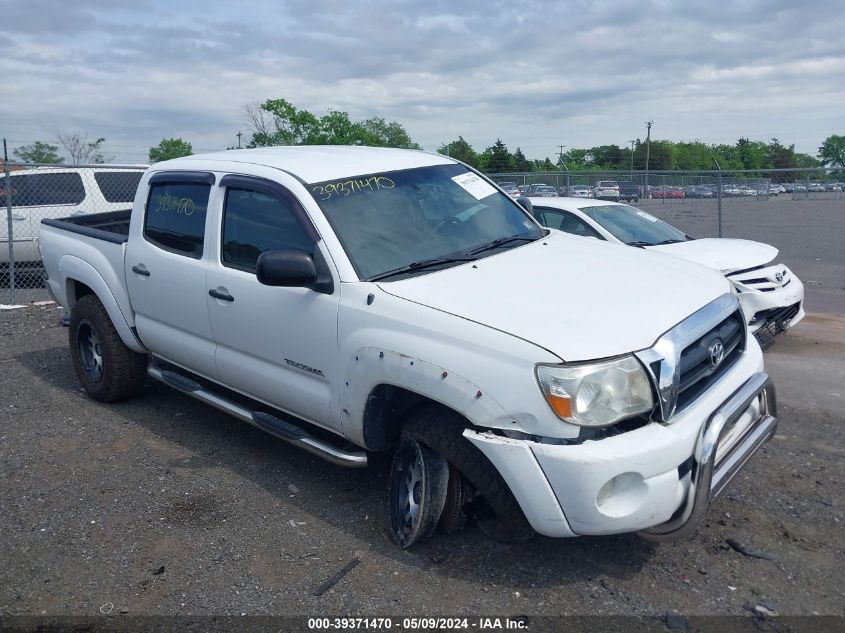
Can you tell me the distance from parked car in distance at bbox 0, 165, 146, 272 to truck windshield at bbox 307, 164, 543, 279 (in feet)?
29.1

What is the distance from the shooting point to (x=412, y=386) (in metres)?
3.71

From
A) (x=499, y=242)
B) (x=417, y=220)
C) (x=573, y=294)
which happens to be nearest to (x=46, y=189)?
(x=417, y=220)

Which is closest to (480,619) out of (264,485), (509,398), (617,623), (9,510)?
(617,623)

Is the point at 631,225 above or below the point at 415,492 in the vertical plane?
above

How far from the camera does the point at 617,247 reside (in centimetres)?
490

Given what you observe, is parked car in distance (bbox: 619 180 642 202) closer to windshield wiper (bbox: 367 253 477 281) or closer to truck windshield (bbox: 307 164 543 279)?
truck windshield (bbox: 307 164 543 279)

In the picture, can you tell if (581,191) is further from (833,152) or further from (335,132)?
(833,152)

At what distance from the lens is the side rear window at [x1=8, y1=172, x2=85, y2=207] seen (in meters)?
12.2

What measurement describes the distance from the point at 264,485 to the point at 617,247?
8.51 ft

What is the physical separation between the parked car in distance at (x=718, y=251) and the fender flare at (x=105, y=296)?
477 centimetres

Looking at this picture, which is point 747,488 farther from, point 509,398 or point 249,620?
point 249,620

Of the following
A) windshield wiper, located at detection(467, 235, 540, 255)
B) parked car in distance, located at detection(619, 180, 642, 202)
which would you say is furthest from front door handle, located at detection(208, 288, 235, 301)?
parked car in distance, located at detection(619, 180, 642, 202)

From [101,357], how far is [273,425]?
2.41 meters

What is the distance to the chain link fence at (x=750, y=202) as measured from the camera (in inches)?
575
